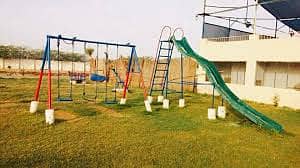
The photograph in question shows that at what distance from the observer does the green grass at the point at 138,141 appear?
5527 mm

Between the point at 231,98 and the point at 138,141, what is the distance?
4.80 meters

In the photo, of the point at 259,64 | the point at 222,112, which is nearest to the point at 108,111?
the point at 222,112

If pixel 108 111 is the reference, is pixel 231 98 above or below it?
above

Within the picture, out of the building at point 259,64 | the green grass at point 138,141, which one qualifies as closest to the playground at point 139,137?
the green grass at point 138,141

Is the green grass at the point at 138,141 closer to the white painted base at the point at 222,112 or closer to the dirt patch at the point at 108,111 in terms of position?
the dirt patch at the point at 108,111

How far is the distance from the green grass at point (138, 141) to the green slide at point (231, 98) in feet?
0.88

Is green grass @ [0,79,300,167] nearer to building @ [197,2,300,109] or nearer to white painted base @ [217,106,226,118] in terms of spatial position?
white painted base @ [217,106,226,118]

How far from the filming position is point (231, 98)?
1043cm

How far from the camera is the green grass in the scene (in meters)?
5.53

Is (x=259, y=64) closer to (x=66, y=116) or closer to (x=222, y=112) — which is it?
(x=222, y=112)

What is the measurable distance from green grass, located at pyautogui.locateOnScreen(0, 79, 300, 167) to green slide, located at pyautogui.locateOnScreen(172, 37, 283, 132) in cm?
27

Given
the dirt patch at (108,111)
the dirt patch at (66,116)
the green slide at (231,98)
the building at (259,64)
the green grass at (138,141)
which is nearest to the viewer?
the green grass at (138,141)

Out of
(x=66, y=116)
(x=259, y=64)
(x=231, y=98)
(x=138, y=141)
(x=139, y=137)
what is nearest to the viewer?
(x=138, y=141)

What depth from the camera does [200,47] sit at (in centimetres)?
1875
